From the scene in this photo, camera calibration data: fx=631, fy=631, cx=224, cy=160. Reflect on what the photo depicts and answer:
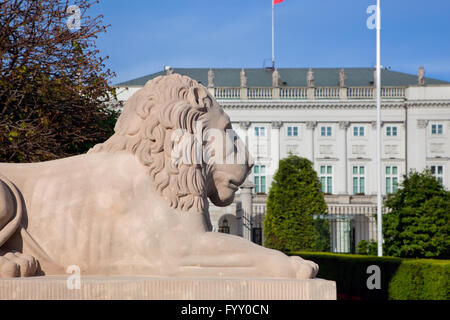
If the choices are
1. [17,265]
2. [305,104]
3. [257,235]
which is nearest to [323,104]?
[305,104]

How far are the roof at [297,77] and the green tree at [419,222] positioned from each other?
29.5 metres

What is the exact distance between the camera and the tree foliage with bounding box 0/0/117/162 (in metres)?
9.70

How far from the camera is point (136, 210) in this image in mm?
3459

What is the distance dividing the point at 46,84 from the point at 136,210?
7063 mm

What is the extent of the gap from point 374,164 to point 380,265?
120ft

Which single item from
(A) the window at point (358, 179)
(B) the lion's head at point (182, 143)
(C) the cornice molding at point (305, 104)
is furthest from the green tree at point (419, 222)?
(C) the cornice molding at point (305, 104)

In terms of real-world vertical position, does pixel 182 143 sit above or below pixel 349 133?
below

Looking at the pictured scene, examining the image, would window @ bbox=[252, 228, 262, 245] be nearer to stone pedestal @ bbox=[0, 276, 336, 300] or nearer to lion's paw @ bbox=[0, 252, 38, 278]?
lion's paw @ bbox=[0, 252, 38, 278]

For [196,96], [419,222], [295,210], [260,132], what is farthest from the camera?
[260,132]

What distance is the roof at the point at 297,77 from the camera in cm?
5016

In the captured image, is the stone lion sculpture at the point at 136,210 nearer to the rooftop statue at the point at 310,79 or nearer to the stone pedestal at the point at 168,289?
the stone pedestal at the point at 168,289

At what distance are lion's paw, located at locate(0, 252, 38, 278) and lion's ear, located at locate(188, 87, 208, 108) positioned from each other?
1249mm

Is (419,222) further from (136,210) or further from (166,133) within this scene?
(136,210)
